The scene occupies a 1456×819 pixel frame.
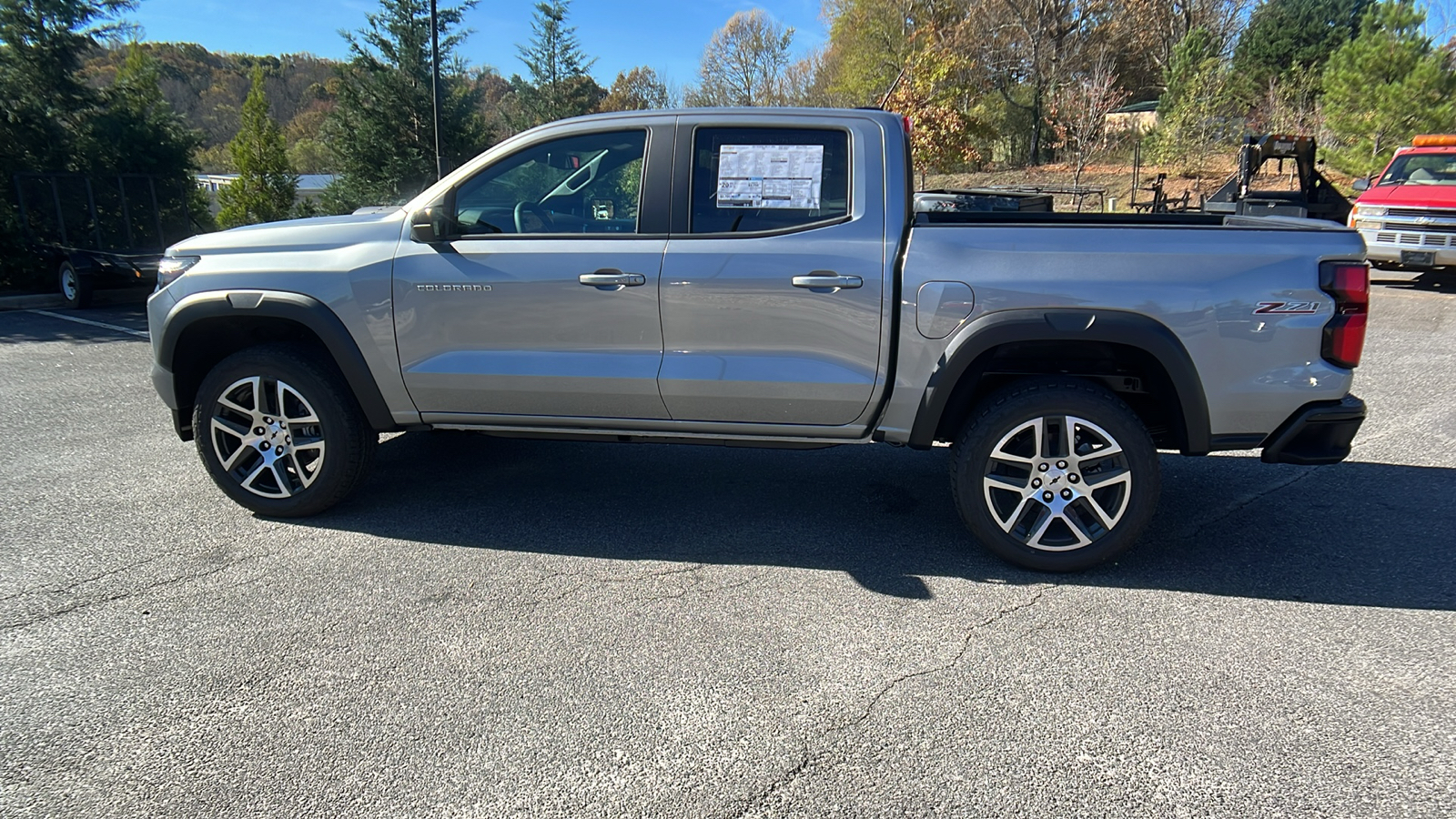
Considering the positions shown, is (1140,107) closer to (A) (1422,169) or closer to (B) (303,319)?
(A) (1422,169)

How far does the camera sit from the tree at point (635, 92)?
53.6 m

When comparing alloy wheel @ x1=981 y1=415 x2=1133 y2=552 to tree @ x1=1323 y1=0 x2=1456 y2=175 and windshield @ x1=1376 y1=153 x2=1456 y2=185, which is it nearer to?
windshield @ x1=1376 y1=153 x2=1456 y2=185

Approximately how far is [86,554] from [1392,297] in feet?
51.2

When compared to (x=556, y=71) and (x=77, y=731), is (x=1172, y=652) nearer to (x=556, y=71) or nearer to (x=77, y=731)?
(x=77, y=731)

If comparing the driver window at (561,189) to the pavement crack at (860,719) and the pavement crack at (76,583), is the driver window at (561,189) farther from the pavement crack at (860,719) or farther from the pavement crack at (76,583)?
the pavement crack at (860,719)

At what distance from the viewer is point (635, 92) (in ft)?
196

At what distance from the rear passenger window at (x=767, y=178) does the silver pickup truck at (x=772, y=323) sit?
0.04 feet

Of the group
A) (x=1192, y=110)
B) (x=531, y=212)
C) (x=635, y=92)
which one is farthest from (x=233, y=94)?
(x=531, y=212)

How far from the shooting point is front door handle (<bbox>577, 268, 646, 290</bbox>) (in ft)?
13.3

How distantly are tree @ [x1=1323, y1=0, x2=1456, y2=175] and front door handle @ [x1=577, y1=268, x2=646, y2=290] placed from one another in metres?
23.5

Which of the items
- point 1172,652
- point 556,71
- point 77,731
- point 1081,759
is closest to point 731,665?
point 1081,759

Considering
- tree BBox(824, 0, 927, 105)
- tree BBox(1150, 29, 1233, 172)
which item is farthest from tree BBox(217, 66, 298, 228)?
tree BBox(1150, 29, 1233, 172)

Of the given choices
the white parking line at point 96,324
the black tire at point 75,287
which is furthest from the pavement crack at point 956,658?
the black tire at point 75,287

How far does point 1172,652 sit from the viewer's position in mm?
3330
